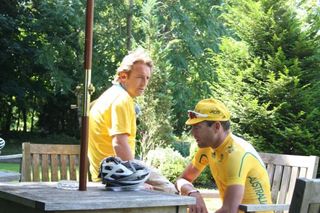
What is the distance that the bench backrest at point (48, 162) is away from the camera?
415 centimetres

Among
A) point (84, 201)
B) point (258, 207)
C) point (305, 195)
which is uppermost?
point (305, 195)

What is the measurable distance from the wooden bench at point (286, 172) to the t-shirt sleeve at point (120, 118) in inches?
50.4

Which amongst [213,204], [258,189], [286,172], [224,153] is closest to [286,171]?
[286,172]

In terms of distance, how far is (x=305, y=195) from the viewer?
6.01ft

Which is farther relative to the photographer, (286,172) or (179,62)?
(179,62)

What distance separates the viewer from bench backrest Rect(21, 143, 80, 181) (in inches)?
163

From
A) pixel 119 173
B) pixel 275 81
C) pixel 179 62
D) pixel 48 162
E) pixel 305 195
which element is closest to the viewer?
pixel 305 195

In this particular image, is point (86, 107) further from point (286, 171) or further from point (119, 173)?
point (286, 171)

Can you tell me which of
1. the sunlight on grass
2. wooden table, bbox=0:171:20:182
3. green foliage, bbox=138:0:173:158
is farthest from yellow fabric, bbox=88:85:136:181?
green foliage, bbox=138:0:173:158

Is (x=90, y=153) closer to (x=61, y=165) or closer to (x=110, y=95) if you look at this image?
(x=110, y=95)

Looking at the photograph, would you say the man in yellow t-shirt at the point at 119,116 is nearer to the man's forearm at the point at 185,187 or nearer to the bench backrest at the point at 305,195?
the man's forearm at the point at 185,187

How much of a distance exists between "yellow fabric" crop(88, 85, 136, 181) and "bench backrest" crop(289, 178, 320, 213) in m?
1.52

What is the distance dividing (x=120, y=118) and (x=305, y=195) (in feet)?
5.21

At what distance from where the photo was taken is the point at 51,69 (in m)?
20.2
